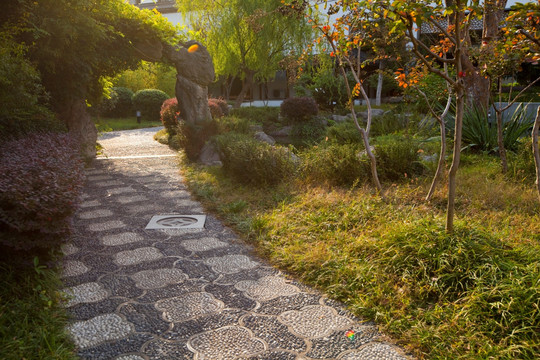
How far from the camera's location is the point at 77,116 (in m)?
8.40

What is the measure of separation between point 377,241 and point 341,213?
925 millimetres

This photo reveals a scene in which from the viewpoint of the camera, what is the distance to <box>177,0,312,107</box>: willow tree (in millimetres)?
15225

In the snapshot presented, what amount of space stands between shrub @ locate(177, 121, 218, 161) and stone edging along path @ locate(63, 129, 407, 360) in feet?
13.0

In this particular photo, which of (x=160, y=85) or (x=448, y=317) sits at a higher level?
(x=160, y=85)

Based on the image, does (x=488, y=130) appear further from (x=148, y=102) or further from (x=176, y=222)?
(x=148, y=102)

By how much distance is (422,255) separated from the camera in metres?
3.05

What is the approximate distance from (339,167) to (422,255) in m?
2.64

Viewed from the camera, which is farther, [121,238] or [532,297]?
[121,238]

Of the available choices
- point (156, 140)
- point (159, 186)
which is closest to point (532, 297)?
point (159, 186)

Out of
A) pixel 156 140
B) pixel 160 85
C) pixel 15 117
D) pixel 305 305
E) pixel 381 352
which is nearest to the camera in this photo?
pixel 381 352

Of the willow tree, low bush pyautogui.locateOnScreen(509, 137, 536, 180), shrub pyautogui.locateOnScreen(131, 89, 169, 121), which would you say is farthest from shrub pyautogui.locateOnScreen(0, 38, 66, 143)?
shrub pyautogui.locateOnScreen(131, 89, 169, 121)

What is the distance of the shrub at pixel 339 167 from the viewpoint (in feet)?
18.5

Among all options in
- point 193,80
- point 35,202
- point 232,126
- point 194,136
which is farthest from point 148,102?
point 35,202

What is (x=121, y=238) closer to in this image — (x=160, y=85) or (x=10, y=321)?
(x=10, y=321)
